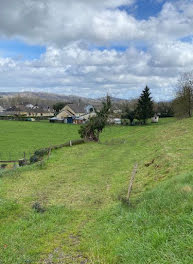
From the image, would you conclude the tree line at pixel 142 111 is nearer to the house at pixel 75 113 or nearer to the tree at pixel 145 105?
the tree at pixel 145 105

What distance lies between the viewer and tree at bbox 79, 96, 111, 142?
113 ft

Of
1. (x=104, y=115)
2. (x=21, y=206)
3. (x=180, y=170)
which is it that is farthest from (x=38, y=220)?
(x=104, y=115)

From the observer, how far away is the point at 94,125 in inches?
1353

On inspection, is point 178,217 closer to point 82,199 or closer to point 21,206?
point 82,199

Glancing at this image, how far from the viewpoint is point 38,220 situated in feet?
27.9

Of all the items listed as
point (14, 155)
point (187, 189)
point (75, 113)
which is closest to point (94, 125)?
point (14, 155)

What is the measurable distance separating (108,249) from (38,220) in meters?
3.65

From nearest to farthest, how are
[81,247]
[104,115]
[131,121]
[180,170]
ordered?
[81,247] → [180,170] → [104,115] → [131,121]

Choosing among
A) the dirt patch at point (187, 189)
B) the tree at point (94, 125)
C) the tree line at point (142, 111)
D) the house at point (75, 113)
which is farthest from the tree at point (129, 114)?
the dirt patch at point (187, 189)

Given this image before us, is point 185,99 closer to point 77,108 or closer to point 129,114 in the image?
point 129,114

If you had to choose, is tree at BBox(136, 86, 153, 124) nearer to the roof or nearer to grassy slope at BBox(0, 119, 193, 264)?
the roof

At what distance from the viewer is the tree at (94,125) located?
34406 millimetres

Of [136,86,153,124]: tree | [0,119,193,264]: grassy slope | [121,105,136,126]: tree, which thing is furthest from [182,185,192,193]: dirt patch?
[121,105,136,126]: tree

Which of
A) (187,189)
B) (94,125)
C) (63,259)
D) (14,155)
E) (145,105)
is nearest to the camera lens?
(63,259)
